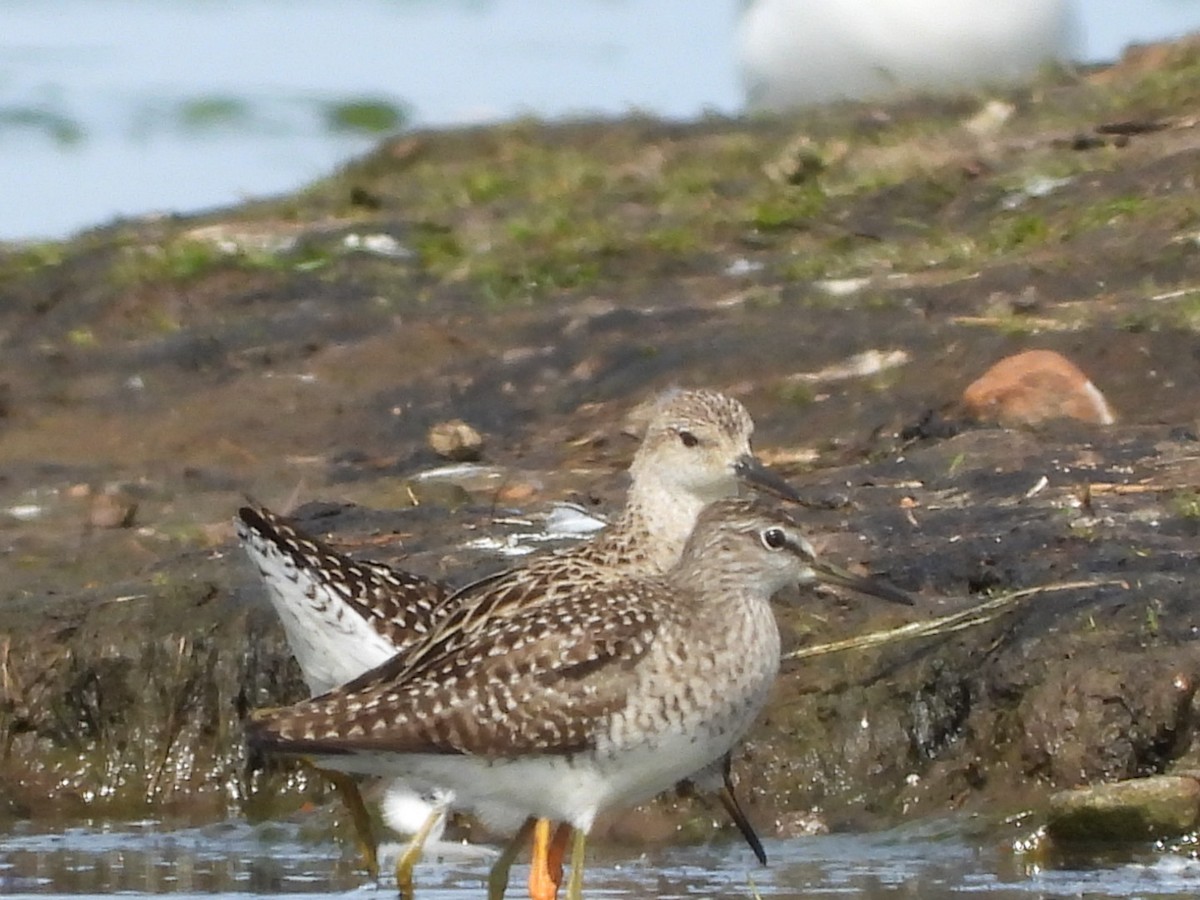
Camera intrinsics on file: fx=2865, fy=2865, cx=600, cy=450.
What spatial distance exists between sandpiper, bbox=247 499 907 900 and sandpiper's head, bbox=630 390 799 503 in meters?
1.09

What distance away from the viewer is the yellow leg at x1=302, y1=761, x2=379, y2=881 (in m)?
8.64

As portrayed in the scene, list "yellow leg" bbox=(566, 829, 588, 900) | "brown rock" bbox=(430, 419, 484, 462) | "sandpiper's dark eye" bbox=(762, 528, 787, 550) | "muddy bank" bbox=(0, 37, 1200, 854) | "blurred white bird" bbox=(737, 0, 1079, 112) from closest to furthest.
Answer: "yellow leg" bbox=(566, 829, 588, 900) < "sandpiper's dark eye" bbox=(762, 528, 787, 550) < "muddy bank" bbox=(0, 37, 1200, 854) < "brown rock" bbox=(430, 419, 484, 462) < "blurred white bird" bbox=(737, 0, 1079, 112)

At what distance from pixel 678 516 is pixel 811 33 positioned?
1040 cm

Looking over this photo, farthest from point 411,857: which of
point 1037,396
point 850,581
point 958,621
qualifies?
point 1037,396

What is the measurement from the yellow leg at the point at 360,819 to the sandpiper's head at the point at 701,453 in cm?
129

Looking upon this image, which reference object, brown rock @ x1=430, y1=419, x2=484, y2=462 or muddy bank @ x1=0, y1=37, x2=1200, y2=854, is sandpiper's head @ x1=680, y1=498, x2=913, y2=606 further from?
brown rock @ x1=430, y1=419, x2=484, y2=462

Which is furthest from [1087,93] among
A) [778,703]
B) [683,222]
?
[778,703]

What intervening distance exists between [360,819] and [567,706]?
1475 millimetres

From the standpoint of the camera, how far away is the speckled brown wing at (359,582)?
8328 millimetres

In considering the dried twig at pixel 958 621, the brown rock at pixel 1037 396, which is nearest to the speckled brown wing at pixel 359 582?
the dried twig at pixel 958 621

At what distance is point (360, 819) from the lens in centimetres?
864

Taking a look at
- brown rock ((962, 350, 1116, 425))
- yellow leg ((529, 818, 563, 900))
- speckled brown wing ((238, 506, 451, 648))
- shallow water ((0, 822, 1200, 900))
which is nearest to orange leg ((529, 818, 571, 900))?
yellow leg ((529, 818, 563, 900))

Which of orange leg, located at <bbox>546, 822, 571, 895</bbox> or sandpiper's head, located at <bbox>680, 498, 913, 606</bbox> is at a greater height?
sandpiper's head, located at <bbox>680, 498, 913, 606</bbox>

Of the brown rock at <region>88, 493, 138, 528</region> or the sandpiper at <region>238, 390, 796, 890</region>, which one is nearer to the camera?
the sandpiper at <region>238, 390, 796, 890</region>
